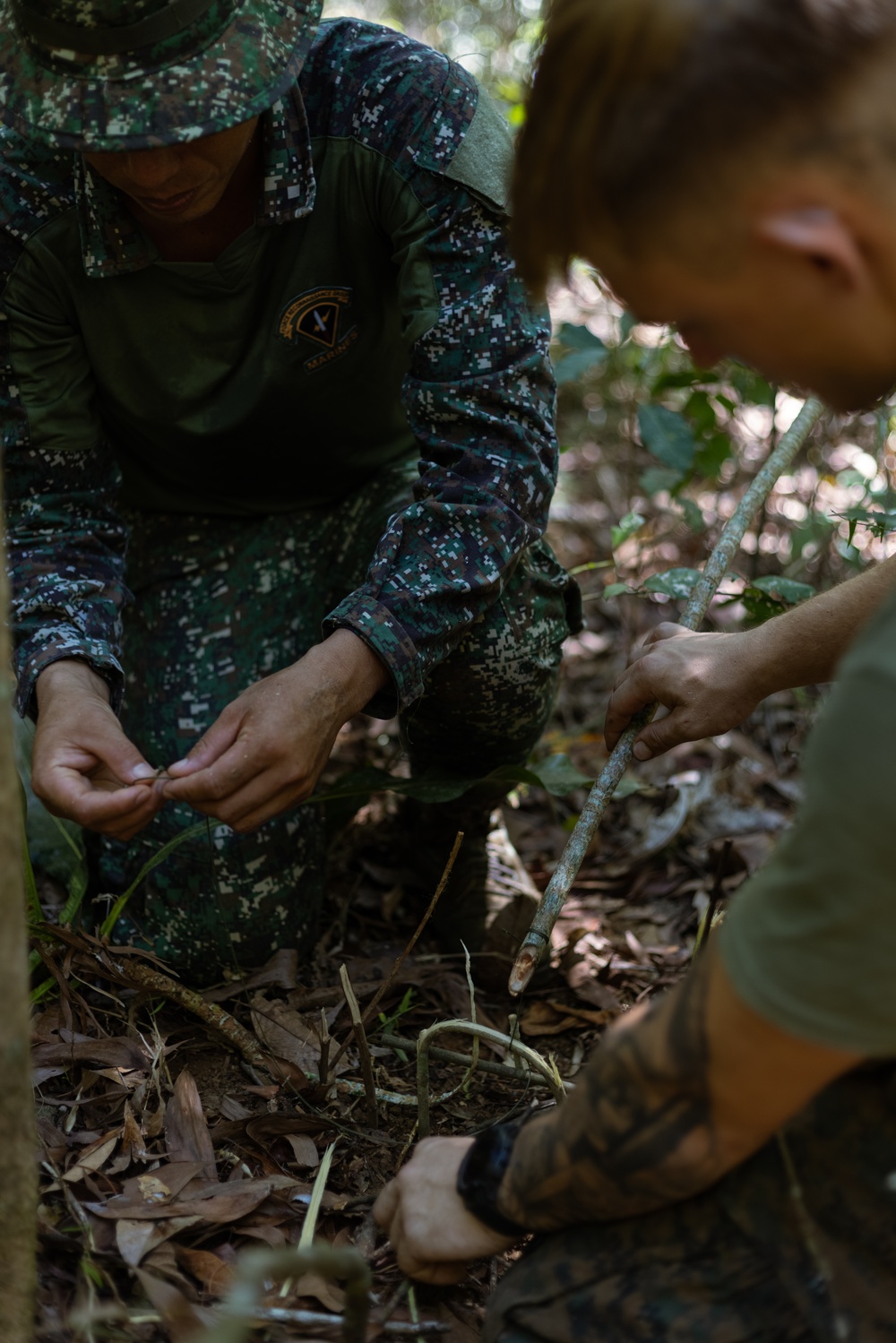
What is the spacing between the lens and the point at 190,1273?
5.64 ft

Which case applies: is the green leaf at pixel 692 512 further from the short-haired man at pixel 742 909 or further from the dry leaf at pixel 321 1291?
the dry leaf at pixel 321 1291

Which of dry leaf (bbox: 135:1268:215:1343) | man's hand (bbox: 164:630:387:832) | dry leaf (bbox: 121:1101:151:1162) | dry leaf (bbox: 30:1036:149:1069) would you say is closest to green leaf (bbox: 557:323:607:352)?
man's hand (bbox: 164:630:387:832)

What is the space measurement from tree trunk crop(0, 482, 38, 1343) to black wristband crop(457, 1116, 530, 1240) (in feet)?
1.69

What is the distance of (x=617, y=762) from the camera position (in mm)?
2176

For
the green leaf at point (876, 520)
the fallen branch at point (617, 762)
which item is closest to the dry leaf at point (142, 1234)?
the fallen branch at point (617, 762)

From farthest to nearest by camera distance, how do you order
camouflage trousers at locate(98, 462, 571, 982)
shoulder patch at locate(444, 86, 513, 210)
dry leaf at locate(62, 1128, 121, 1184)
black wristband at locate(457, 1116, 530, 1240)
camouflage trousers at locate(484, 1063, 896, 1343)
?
camouflage trousers at locate(98, 462, 571, 982) → shoulder patch at locate(444, 86, 513, 210) → dry leaf at locate(62, 1128, 121, 1184) → black wristband at locate(457, 1116, 530, 1240) → camouflage trousers at locate(484, 1063, 896, 1343)

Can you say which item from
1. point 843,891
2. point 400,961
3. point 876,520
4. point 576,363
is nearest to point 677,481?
point 576,363

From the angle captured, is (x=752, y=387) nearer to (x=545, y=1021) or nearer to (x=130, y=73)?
(x=545, y=1021)

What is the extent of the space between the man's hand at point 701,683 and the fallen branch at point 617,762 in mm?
75

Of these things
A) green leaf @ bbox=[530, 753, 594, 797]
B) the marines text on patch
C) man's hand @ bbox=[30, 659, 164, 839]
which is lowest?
green leaf @ bbox=[530, 753, 594, 797]

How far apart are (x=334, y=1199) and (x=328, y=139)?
1.95 m

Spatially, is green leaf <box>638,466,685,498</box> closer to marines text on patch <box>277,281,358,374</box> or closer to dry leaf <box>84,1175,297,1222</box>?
marines text on patch <box>277,281,358,374</box>

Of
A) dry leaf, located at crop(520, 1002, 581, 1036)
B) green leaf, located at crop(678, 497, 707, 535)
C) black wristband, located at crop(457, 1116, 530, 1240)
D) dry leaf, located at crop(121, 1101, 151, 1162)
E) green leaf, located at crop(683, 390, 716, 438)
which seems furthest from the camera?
green leaf, located at crop(683, 390, 716, 438)

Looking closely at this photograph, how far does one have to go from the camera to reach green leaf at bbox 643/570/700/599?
2734 millimetres
